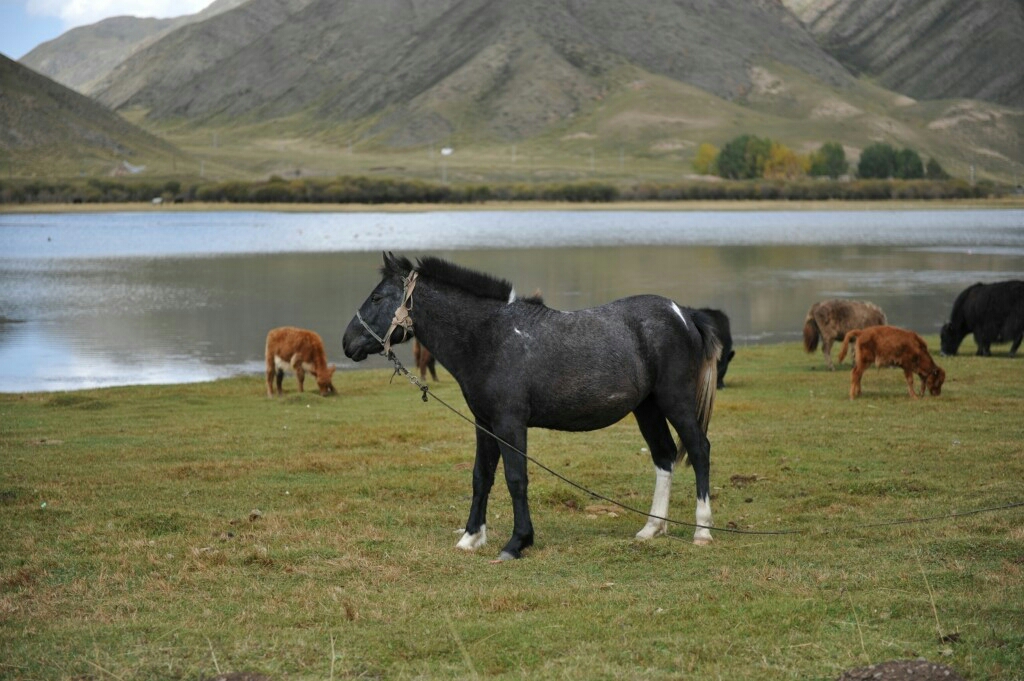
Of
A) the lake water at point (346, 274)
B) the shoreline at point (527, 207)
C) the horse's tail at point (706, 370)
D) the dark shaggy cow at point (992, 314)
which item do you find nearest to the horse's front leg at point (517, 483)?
the horse's tail at point (706, 370)

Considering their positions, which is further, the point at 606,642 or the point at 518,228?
the point at 518,228

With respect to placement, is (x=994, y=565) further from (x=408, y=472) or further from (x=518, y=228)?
(x=518, y=228)

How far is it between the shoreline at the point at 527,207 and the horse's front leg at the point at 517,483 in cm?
13850

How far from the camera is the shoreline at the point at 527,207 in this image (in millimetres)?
151125

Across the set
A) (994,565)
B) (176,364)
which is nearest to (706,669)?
(994,565)

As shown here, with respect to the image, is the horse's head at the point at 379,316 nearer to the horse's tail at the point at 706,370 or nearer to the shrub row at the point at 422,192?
the horse's tail at the point at 706,370

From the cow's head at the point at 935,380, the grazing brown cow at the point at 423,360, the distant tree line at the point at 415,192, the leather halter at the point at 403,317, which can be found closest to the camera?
the leather halter at the point at 403,317

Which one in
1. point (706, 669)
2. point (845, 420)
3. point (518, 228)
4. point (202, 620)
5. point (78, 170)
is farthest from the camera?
point (78, 170)

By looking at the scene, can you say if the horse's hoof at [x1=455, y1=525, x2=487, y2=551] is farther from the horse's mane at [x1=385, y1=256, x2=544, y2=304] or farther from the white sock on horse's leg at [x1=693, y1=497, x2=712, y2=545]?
the horse's mane at [x1=385, y1=256, x2=544, y2=304]

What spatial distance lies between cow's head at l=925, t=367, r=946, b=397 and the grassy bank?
80.6 inches

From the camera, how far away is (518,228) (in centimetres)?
10869

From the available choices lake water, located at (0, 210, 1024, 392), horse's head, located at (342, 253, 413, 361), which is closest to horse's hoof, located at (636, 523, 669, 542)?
horse's head, located at (342, 253, 413, 361)

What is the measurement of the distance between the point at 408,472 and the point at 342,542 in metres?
3.78

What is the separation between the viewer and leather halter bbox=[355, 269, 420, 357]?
1028cm
